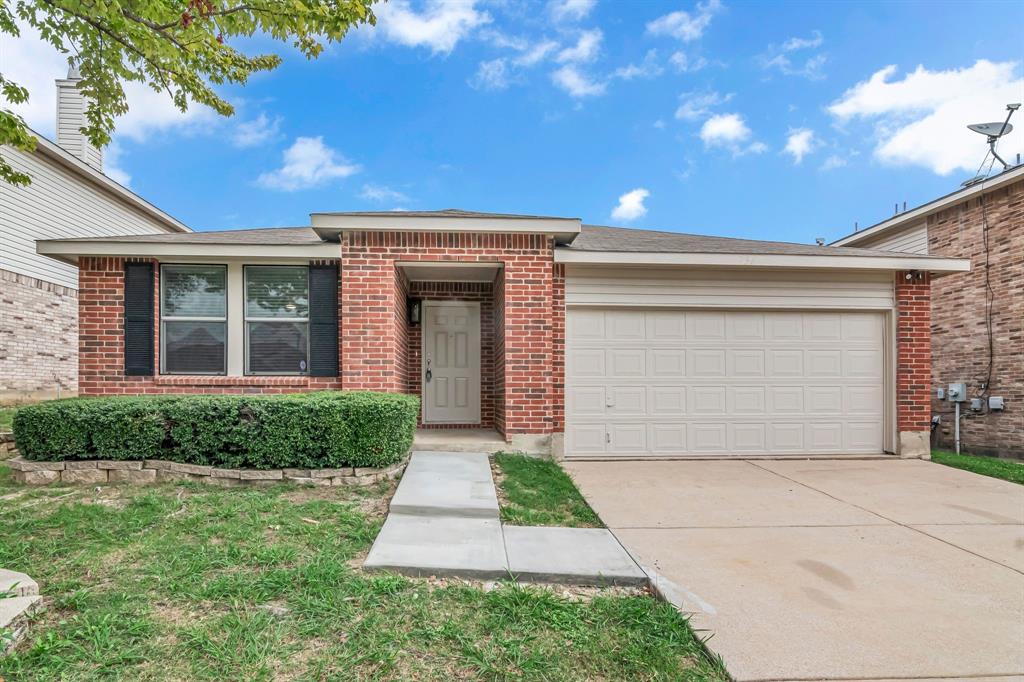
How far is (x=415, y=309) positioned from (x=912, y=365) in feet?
25.7

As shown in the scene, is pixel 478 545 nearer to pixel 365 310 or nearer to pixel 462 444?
pixel 462 444

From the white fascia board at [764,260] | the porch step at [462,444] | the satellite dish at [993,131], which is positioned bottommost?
the porch step at [462,444]

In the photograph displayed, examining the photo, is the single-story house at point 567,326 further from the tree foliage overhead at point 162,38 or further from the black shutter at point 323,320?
the tree foliage overhead at point 162,38

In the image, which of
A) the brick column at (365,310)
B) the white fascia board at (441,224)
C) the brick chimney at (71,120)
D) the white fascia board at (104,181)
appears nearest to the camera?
the white fascia board at (441,224)

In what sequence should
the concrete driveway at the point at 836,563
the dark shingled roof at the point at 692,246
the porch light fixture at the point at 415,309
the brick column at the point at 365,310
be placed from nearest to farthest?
the concrete driveway at the point at 836,563, the brick column at the point at 365,310, the dark shingled roof at the point at 692,246, the porch light fixture at the point at 415,309

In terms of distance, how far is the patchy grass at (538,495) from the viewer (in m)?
4.24

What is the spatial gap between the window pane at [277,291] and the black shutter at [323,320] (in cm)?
13

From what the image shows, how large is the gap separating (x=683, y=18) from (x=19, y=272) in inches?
576

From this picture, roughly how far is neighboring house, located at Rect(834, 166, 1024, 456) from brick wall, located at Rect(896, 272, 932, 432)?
10.4 ft

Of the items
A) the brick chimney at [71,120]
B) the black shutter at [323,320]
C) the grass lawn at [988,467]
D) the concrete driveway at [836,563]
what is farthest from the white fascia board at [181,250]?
the brick chimney at [71,120]

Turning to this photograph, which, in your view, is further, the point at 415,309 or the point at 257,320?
the point at 415,309

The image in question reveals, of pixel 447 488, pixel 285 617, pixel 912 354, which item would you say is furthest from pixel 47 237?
pixel 912 354

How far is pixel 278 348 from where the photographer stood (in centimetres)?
687

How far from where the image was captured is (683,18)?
8.80 meters
